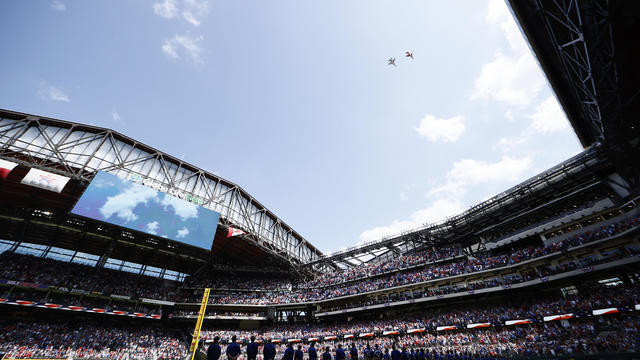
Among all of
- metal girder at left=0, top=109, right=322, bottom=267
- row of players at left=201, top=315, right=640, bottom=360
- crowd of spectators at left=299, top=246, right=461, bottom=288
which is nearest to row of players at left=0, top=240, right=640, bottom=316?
row of players at left=201, top=315, right=640, bottom=360

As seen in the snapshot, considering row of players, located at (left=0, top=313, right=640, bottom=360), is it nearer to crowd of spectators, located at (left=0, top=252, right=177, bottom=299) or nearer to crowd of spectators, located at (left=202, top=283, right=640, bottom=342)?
crowd of spectators, located at (left=202, top=283, right=640, bottom=342)

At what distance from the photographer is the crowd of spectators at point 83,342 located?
2630 cm

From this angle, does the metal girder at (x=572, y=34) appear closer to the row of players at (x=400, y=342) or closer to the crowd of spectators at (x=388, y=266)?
the row of players at (x=400, y=342)

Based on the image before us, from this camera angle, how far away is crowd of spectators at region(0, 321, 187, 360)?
86.3 ft

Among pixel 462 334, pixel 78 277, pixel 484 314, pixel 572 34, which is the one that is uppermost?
pixel 572 34

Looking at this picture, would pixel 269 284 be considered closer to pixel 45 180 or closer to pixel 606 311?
pixel 45 180

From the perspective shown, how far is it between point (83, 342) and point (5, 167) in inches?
814

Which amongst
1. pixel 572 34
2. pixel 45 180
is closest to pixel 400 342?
pixel 572 34

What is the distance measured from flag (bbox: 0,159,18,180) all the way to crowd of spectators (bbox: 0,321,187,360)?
16.5m

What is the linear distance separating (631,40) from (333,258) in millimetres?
42424

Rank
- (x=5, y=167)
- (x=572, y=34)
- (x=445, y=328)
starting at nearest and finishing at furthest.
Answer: (x=572, y=34) < (x=5, y=167) < (x=445, y=328)

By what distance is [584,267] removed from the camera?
23.3 metres

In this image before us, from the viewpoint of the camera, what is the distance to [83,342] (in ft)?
97.7

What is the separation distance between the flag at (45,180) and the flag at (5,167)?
1.26 meters
